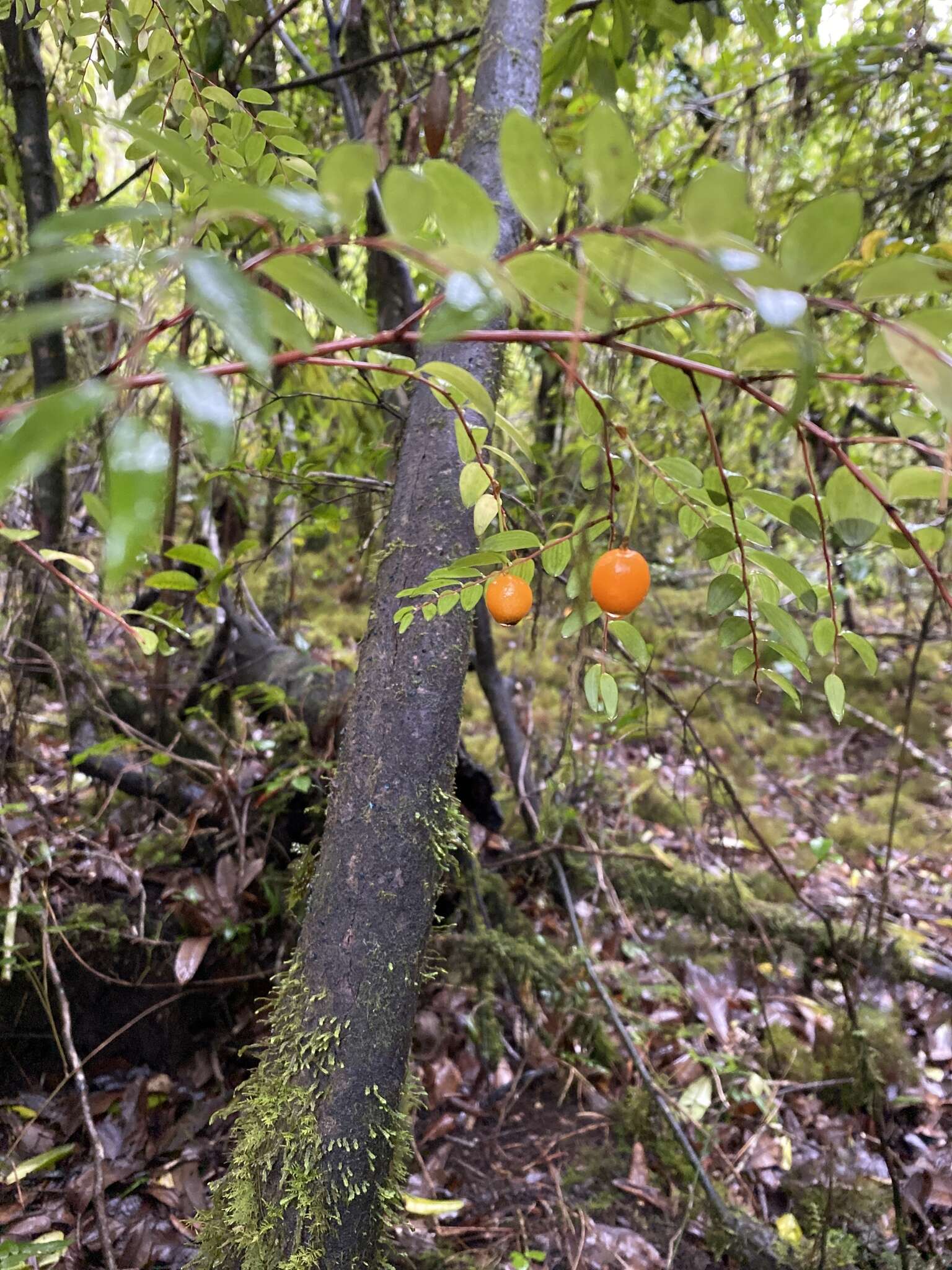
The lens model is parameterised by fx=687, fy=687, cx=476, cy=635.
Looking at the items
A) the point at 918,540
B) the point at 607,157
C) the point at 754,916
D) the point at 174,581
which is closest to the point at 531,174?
the point at 607,157

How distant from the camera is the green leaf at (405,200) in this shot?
0.45 meters

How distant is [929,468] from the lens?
61 centimetres

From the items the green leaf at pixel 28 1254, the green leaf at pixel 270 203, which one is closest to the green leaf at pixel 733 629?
the green leaf at pixel 270 203

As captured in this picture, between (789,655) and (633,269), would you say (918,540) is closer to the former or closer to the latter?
(789,655)

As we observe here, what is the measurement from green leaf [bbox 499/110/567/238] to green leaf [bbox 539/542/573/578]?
0.50m

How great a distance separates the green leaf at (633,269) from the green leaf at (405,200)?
0.36 feet

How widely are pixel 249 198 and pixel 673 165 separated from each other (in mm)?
3305

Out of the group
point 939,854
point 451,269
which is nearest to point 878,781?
point 939,854

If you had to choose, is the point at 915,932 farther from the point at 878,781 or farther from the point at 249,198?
the point at 249,198

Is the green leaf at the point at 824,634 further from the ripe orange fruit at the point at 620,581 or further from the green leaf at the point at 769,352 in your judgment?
the green leaf at the point at 769,352

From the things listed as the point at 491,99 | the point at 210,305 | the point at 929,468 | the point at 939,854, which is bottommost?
the point at 939,854

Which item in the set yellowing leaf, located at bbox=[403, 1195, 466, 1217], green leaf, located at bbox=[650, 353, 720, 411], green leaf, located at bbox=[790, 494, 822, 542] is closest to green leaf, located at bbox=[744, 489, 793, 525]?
green leaf, located at bbox=[790, 494, 822, 542]

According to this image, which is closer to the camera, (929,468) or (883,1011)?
(929,468)

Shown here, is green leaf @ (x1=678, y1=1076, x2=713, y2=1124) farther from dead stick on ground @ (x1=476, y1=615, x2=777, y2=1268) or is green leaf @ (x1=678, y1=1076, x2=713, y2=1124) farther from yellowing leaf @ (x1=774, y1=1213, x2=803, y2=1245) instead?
yellowing leaf @ (x1=774, y1=1213, x2=803, y2=1245)
